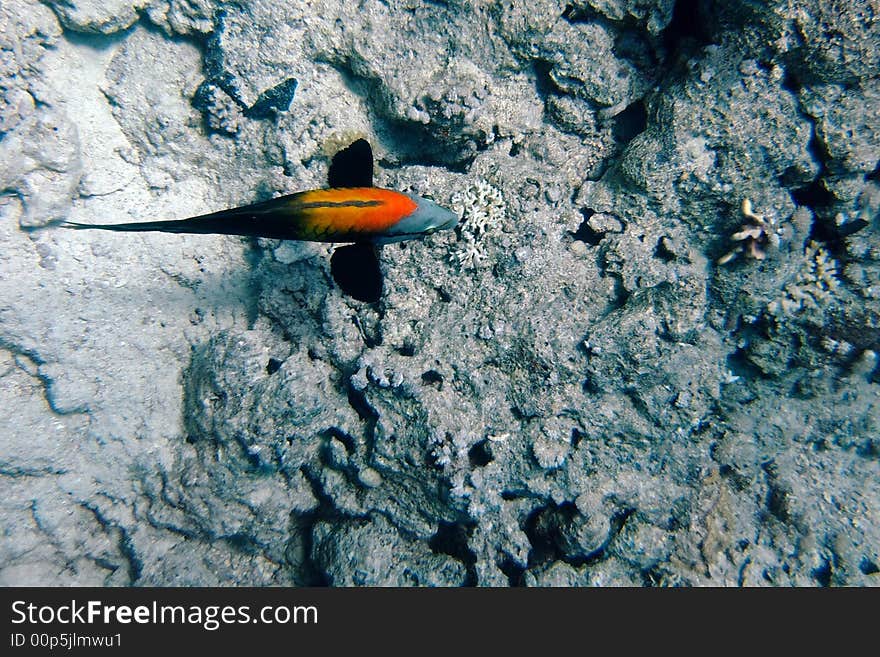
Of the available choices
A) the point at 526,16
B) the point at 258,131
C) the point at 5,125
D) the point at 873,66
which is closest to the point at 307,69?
the point at 258,131

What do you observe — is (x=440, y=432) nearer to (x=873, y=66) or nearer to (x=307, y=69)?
(x=307, y=69)

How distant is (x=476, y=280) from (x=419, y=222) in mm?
929

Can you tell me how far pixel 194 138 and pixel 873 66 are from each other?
523 centimetres

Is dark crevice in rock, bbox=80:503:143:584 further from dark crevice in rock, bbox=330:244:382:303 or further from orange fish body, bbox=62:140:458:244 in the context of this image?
dark crevice in rock, bbox=330:244:382:303

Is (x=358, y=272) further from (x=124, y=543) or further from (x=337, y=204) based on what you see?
(x=124, y=543)

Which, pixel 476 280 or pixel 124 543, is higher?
pixel 476 280

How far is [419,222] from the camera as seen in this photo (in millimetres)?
2834

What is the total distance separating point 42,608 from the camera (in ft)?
11.5

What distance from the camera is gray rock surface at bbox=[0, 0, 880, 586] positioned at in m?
3.47

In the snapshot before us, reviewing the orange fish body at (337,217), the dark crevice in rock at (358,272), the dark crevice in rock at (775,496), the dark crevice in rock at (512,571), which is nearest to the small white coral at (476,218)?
the orange fish body at (337,217)

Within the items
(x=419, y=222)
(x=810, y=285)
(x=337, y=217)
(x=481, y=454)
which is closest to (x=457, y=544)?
(x=481, y=454)

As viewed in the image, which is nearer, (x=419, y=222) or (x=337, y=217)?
(x=337, y=217)

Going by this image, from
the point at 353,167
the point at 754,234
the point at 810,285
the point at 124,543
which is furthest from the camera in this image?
the point at 124,543

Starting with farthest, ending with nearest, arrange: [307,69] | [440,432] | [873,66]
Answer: [307,69], [440,432], [873,66]
